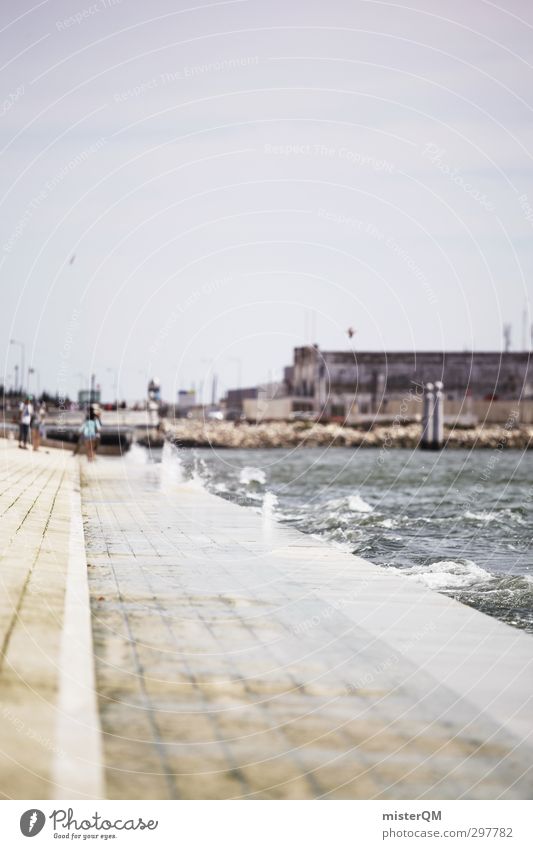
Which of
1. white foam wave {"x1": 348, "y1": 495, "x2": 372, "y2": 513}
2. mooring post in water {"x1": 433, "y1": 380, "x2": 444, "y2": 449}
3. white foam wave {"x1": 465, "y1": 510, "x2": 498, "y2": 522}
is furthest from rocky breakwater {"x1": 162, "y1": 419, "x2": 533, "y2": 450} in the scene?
white foam wave {"x1": 465, "y1": 510, "x2": 498, "y2": 522}

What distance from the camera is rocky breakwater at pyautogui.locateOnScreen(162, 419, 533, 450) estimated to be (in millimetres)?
88875

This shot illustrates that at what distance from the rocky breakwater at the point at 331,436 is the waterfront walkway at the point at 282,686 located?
75123mm

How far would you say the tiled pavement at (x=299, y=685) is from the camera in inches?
194

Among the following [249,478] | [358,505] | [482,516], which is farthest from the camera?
[249,478]

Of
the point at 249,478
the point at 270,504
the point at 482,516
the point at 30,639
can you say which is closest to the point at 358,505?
the point at 270,504

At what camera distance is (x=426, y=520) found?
79.0 feet

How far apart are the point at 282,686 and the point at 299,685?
11 cm

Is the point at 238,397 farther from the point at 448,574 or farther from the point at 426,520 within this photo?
the point at 448,574

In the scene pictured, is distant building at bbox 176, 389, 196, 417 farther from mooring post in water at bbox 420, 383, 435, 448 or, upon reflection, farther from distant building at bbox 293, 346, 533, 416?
mooring post in water at bbox 420, 383, 435, 448

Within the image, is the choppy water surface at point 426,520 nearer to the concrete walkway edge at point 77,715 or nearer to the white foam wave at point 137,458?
the white foam wave at point 137,458

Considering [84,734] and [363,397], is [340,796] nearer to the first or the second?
[84,734]

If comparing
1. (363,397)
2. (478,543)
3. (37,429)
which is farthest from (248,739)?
(363,397)
